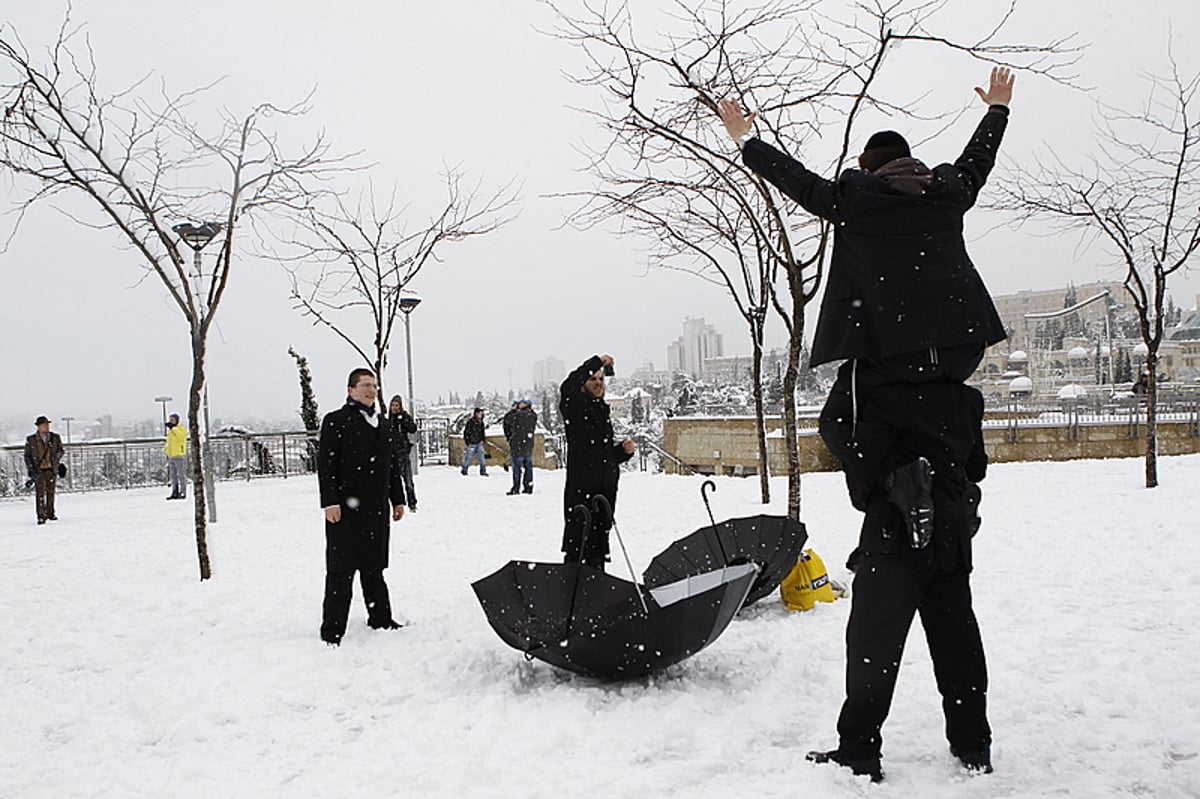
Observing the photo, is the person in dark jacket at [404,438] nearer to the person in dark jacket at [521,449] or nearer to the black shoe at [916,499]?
the person in dark jacket at [521,449]

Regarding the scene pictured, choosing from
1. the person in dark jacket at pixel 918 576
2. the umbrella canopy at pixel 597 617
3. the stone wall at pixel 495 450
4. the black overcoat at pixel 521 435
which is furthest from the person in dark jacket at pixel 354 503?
the stone wall at pixel 495 450

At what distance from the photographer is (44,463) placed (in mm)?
14211

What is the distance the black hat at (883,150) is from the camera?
3367 mm

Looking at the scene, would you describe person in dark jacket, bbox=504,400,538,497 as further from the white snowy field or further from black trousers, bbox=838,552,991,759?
black trousers, bbox=838,552,991,759

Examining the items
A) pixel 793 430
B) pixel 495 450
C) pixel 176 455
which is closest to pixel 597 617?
pixel 793 430

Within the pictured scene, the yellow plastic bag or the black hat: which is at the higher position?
the black hat

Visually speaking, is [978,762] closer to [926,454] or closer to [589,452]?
[926,454]

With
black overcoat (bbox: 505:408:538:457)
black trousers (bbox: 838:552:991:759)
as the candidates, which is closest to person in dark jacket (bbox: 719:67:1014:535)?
black trousers (bbox: 838:552:991:759)

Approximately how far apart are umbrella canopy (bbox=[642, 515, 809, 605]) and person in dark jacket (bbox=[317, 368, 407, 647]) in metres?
1.91

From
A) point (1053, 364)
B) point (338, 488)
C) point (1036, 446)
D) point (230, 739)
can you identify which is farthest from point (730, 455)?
point (1053, 364)

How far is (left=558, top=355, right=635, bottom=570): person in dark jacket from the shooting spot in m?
7.29

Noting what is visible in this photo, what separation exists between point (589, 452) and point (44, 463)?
11.5 m

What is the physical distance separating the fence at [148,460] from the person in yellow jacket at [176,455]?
0.62 m

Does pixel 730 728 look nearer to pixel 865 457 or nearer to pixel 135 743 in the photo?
pixel 865 457
